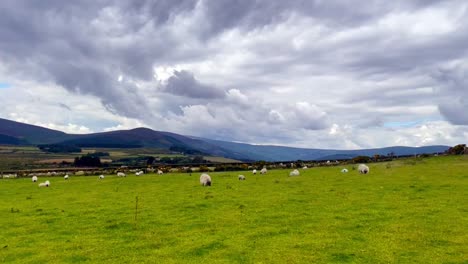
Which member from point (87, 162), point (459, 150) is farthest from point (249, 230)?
point (87, 162)

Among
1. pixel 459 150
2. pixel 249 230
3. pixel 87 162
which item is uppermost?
pixel 459 150

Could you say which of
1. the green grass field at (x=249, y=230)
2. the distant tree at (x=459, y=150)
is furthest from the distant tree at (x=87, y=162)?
the green grass field at (x=249, y=230)

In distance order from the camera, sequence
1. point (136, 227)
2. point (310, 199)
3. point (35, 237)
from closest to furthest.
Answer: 1. point (35, 237)
2. point (136, 227)
3. point (310, 199)

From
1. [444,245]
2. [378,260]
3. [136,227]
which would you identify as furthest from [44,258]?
[444,245]

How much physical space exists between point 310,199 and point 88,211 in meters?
17.4

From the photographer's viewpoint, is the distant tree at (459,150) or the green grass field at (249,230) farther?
the distant tree at (459,150)

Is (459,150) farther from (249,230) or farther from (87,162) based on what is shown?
(87,162)

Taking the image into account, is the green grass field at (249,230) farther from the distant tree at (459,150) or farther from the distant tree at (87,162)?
the distant tree at (87,162)

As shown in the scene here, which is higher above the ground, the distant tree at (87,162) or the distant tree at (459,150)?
the distant tree at (459,150)

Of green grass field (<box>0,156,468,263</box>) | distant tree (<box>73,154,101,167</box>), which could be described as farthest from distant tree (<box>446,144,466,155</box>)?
distant tree (<box>73,154,101,167</box>)

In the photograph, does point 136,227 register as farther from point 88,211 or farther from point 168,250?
point 88,211

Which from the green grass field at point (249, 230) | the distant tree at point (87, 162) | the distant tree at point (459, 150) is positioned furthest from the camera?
the distant tree at point (87, 162)

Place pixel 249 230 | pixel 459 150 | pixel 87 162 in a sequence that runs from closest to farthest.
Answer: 1. pixel 249 230
2. pixel 459 150
3. pixel 87 162

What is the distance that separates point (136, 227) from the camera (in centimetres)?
2106
